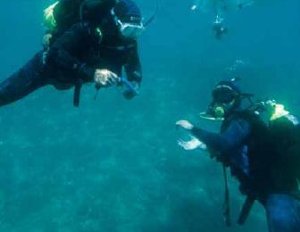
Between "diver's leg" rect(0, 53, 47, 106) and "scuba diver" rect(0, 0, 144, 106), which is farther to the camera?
"diver's leg" rect(0, 53, 47, 106)

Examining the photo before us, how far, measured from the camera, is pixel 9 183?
1605 cm

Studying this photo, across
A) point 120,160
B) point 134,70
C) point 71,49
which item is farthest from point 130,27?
point 120,160

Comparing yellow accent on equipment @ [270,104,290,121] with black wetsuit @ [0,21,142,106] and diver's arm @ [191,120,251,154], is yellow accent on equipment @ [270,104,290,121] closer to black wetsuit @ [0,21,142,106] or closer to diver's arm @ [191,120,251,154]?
diver's arm @ [191,120,251,154]

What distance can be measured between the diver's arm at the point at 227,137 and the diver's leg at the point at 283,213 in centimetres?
91

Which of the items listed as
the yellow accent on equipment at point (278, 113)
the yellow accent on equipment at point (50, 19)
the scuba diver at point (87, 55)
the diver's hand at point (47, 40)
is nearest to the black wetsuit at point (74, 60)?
the scuba diver at point (87, 55)

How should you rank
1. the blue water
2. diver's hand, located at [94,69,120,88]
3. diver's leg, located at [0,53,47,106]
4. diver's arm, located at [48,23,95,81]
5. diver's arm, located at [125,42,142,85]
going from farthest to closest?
the blue water → diver's arm, located at [125,42,142,85] → diver's leg, located at [0,53,47,106] → diver's arm, located at [48,23,95,81] → diver's hand, located at [94,69,120,88]

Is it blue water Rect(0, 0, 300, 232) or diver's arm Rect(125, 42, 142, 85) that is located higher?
diver's arm Rect(125, 42, 142, 85)

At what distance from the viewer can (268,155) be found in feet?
19.9

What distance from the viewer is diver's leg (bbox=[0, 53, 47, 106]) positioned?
5.82 meters

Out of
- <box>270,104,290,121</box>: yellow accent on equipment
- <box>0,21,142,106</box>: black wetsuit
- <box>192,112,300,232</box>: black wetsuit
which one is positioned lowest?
<box>192,112,300,232</box>: black wetsuit

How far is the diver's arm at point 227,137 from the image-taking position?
6.03 metres

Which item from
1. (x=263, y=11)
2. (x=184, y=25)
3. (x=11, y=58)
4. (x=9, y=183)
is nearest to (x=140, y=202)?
(x=9, y=183)

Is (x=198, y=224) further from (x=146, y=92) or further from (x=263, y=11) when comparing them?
(x=263, y=11)

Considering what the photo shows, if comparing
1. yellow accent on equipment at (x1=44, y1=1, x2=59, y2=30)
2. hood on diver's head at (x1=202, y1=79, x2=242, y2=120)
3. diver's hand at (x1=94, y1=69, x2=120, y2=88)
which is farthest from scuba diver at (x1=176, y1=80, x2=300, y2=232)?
yellow accent on equipment at (x1=44, y1=1, x2=59, y2=30)
